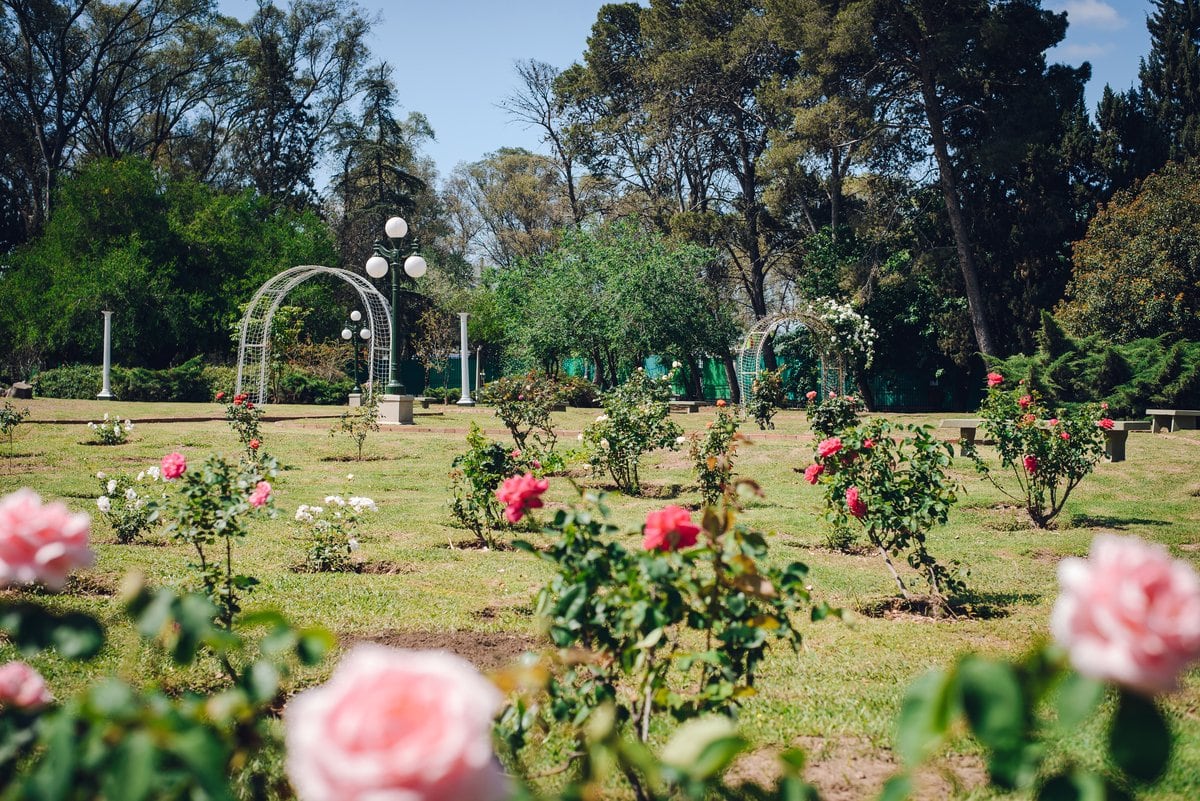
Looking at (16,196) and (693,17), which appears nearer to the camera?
(693,17)

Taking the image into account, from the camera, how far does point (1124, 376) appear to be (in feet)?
50.3

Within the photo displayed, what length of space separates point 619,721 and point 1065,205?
78.6 ft

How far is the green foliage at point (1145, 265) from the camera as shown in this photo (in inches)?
722

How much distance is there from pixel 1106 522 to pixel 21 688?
8.64 meters

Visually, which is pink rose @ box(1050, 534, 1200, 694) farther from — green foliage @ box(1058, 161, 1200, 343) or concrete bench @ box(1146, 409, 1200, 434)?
green foliage @ box(1058, 161, 1200, 343)

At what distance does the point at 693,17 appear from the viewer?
27.1 m

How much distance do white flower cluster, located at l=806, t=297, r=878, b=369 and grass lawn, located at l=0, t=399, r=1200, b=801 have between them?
8.60m

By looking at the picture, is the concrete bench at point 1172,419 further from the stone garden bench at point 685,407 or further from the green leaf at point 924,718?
the green leaf at point 924,718

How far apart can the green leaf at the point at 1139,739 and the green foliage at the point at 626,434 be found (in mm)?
8682

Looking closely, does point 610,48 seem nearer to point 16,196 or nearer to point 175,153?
point 175,153

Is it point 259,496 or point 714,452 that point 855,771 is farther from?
point 714,452

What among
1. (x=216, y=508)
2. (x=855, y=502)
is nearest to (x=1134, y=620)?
(x=216, y=508)

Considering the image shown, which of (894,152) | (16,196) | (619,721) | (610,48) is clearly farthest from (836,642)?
(16,196)

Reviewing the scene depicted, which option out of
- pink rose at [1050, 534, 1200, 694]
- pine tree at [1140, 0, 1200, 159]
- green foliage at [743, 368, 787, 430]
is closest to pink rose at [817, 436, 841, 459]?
pink rose at [1050, 534, 1200, 694]
